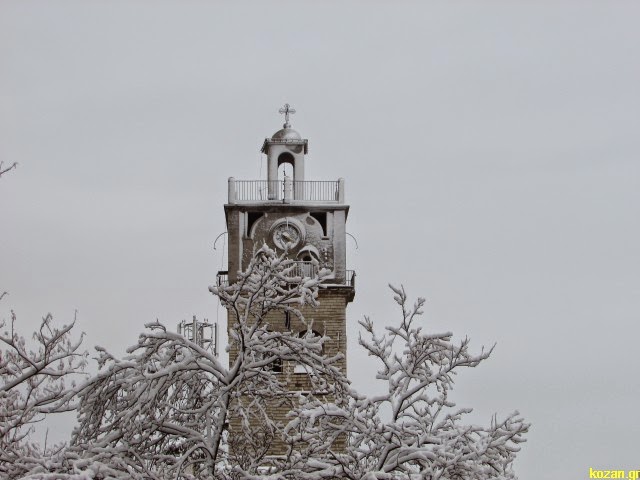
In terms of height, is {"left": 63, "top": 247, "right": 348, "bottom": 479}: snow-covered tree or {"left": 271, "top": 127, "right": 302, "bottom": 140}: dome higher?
{"left": 271, "top": 127, "right": 302, "bottom": 140}: dome

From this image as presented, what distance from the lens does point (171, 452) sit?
15.8 metres

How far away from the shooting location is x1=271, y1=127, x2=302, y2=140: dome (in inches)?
1909

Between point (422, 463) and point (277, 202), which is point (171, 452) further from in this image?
point (277, 202)

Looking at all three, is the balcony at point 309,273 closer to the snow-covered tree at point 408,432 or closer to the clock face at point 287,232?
the clock face at point 287,232

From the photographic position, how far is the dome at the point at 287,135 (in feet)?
159

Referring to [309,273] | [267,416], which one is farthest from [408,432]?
[309,273]

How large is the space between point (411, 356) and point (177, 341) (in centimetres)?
267

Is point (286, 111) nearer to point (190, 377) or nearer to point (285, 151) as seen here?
point (285, 151)

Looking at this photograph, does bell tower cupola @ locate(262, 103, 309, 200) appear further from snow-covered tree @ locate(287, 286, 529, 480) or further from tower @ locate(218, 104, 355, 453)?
snow-covered tree @ locate(287, 286, 529, 480)

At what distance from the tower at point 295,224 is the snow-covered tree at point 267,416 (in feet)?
106

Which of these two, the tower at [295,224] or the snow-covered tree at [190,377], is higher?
the tower at [295,224]

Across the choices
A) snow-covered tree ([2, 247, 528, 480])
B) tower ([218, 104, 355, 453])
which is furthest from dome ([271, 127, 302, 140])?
snow-covered tree ([2, 247, 528, 480])

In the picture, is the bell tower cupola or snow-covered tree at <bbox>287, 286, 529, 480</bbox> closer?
snow-covered tree at <bbox>287, 286, 529, 480</bbox>

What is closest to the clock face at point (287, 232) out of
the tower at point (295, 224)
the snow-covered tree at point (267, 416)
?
the tower at point (295, 224)
